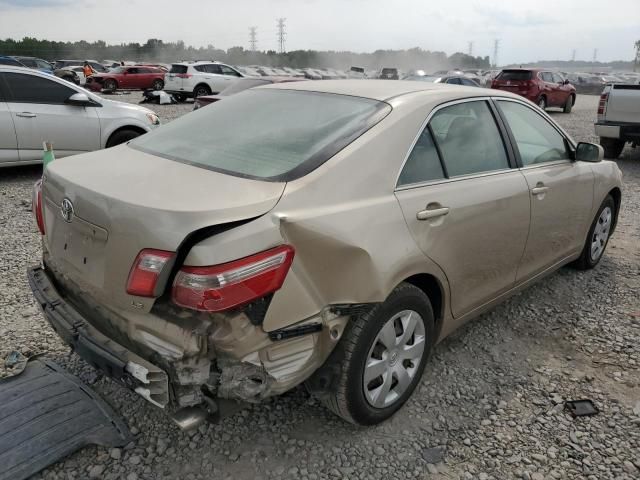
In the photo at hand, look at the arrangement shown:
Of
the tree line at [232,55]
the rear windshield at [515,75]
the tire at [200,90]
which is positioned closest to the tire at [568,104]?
the rear windshield at [515,75]

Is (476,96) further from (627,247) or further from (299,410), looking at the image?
(627,247)

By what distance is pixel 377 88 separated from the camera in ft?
9.71

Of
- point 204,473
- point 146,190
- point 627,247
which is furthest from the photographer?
point 627,247

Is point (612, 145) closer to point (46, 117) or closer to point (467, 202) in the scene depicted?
point (467, 202)

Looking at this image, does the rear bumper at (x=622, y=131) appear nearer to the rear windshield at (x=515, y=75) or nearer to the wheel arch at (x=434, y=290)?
the wheel arch at (x=434, y=290)

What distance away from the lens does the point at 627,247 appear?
17.7ft

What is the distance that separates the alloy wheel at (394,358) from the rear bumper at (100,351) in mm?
936

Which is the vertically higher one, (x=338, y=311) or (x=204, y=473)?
(x=338, y=311)

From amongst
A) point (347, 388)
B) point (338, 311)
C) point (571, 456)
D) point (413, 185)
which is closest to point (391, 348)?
point (347, 388)

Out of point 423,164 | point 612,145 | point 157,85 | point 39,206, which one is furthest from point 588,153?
point 157,85

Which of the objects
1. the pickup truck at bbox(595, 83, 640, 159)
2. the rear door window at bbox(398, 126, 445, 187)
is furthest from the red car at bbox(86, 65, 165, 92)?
the rear door window at bbox(398, 126, 445, 187)

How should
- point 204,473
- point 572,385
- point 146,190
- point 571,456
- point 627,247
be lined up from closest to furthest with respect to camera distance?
point 146,190
point 204,473
point 571,456
point 572,385
point 627,247

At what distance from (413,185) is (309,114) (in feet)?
2.18

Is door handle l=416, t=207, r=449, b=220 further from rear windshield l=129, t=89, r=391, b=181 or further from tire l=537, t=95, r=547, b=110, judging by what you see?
tire l=537, t=95, r=547, b=110
